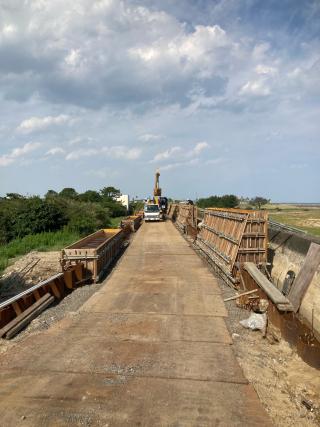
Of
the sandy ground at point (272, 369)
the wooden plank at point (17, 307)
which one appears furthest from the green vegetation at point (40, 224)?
the sandy ground at point (272, 369)

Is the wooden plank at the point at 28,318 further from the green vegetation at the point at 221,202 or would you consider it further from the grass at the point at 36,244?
the green vegetation at the point at 221,202

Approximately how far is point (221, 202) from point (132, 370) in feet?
277

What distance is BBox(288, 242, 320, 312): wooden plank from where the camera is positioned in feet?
34.4

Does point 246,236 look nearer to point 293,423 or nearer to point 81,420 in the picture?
point 293,423

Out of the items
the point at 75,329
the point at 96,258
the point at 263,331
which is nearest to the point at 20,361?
the point at 75,329

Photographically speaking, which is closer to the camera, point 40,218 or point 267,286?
point 267,286

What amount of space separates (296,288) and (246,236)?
12.3 ft

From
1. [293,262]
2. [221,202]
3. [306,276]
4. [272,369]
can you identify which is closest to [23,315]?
[272,369]

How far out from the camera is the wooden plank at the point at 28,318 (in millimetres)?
8516

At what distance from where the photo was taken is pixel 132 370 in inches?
267

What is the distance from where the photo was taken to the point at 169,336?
8516 mm

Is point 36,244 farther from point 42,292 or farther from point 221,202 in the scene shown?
point 221,202

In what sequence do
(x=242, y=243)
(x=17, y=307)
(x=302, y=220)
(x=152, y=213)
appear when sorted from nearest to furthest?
(x=17, y=307), (x=242, y=243), (x=152, y=213), (x=302, y=220)

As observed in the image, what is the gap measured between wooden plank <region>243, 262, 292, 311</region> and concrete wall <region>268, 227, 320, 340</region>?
913 mm
